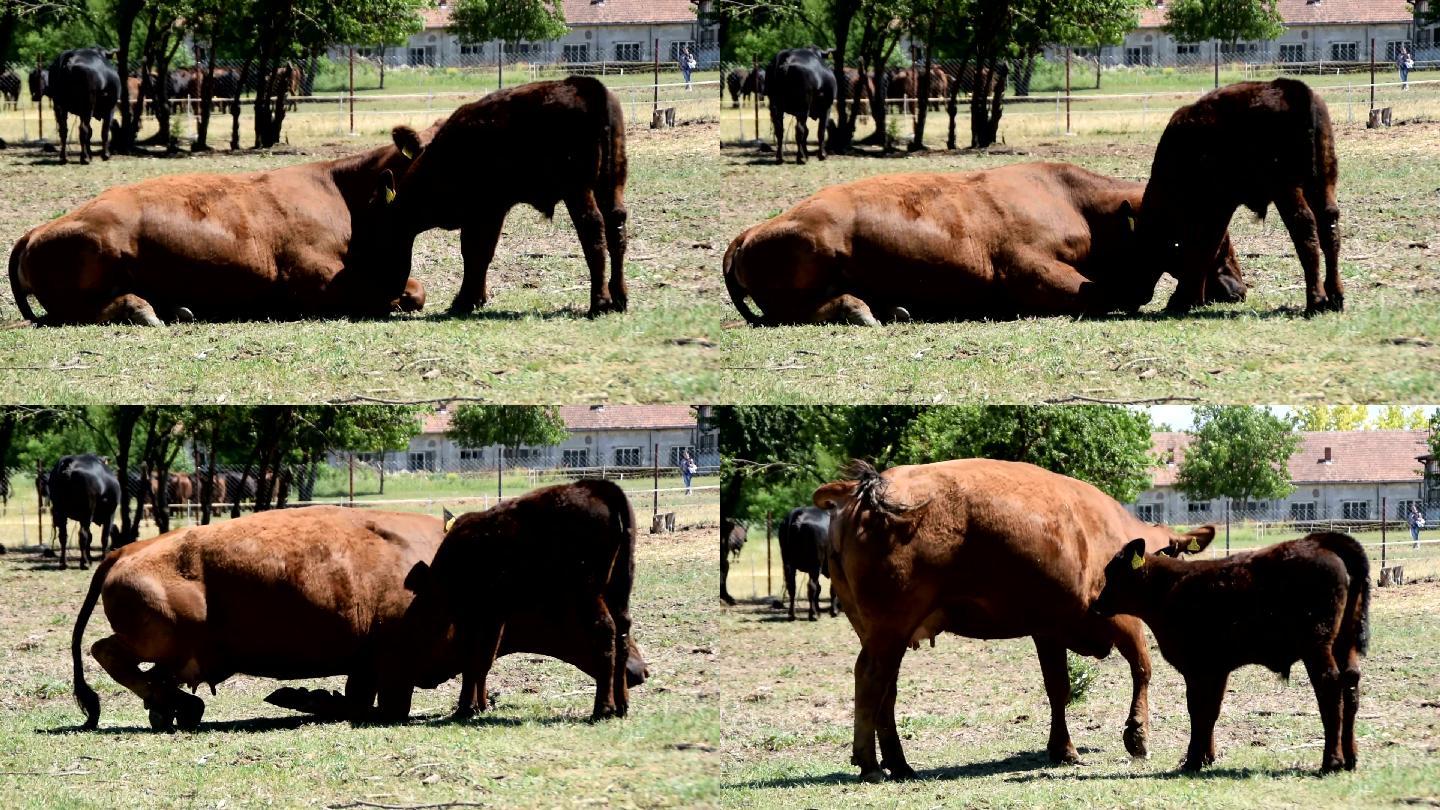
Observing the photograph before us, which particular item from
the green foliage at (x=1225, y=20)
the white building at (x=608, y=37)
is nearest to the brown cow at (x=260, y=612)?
the white building at (x=608, y=37)

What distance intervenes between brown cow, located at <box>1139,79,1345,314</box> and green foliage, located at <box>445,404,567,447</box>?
5.59 meters

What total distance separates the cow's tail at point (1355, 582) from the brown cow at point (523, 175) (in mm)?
6722

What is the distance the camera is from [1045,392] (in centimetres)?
1327

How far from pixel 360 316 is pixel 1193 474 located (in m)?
17.9

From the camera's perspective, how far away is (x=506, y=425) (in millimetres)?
16062

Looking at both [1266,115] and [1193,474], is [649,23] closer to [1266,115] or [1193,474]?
[1193,474]

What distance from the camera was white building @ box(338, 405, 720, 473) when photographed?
51.7 ft

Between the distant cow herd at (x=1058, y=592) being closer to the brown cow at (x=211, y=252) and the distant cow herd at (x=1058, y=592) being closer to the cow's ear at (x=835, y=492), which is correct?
the cow's ear at (x=835, y=492)

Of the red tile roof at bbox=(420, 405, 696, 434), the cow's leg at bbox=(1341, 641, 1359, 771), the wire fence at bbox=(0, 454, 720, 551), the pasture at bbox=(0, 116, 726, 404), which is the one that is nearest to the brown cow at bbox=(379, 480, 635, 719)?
the wire fence at bbox=(0, 454, 720, 551)

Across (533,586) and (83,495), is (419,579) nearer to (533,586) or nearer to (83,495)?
(533,586)

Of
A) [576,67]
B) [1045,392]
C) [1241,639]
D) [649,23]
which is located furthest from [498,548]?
[649,23]

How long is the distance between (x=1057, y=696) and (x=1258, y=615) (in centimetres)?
139

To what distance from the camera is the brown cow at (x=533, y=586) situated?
12.3m

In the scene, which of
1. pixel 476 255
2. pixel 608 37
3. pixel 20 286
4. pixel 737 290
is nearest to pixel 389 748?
pixel 476 255
